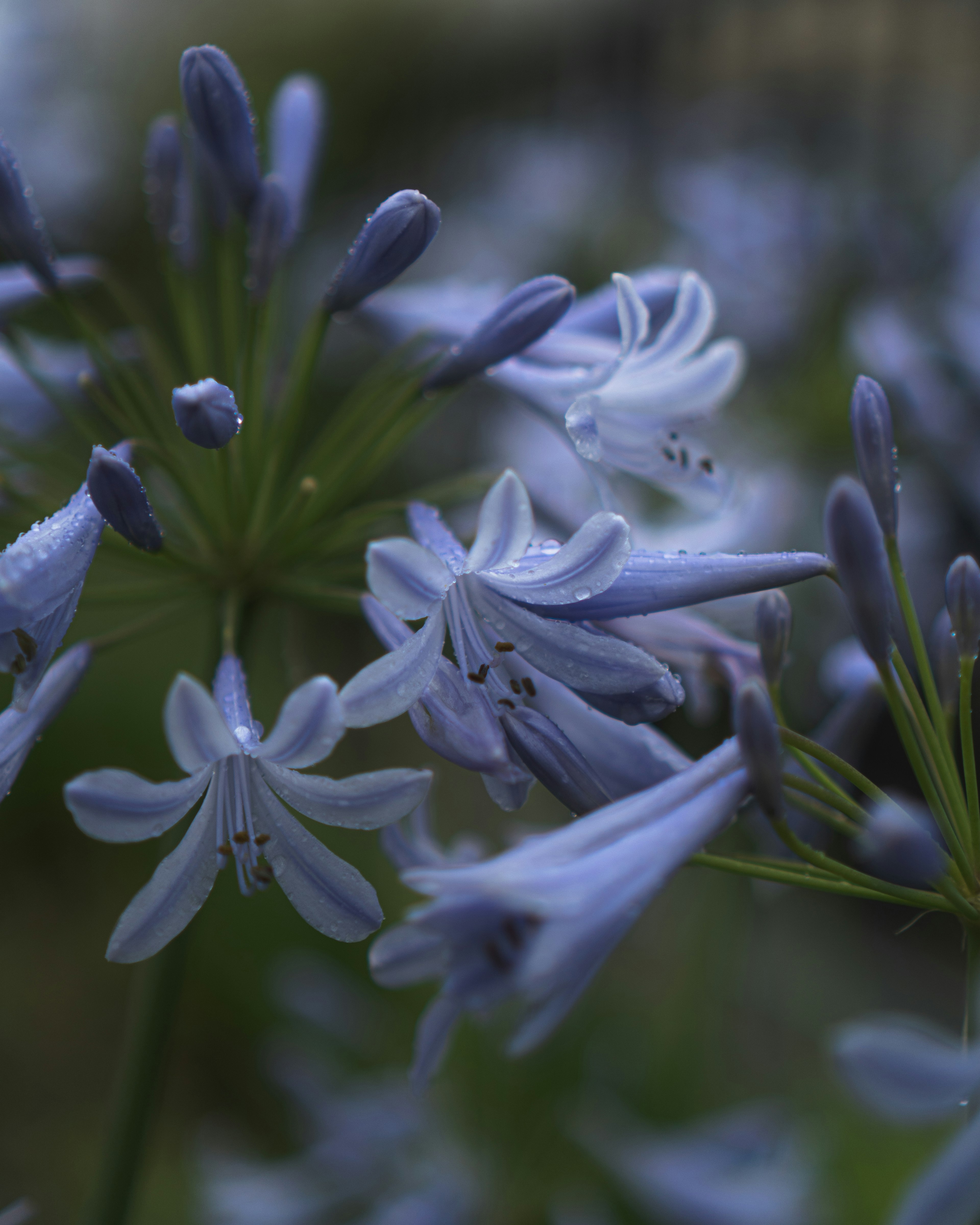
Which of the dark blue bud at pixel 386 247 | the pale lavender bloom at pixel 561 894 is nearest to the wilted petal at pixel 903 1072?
the pale lavender bloom at pixel 561 894

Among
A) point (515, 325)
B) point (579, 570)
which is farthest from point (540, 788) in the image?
point (579, 570)

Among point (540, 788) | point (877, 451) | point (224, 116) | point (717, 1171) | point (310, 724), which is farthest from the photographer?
point (540, 788)

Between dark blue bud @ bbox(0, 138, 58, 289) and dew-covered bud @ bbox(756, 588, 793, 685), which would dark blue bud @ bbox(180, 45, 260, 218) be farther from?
dew-covered bud @ bbox(756, 588, 793, 685)

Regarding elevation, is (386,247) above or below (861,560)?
above

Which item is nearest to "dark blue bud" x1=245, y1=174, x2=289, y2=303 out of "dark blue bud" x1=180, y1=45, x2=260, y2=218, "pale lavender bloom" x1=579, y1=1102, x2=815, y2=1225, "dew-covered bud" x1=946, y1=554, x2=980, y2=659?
"dark blue bud" x1=180, y1=45, x2=260, y2=218

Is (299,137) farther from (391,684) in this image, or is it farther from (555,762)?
(555,762)

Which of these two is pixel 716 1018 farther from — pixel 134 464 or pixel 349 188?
pixel 349 188

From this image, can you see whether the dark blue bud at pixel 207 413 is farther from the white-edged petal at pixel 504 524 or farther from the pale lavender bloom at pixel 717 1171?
the pale lavender bloom at pixel 717 1171

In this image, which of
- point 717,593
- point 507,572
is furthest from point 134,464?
point 717,593
